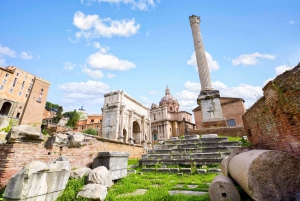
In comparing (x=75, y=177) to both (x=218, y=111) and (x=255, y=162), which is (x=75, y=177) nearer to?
(x=255, y=162)

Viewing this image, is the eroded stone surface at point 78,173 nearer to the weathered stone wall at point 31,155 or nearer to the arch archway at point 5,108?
the weathered stone wall at point 31,155

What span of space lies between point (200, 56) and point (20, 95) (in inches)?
1965

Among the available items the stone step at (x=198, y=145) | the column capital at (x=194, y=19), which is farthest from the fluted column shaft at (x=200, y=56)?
the stone step at (x=198, y=145)

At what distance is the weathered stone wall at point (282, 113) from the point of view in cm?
329

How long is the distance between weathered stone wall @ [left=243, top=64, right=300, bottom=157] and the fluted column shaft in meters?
8.79

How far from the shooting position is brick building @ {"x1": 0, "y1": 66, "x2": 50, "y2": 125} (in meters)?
35.1

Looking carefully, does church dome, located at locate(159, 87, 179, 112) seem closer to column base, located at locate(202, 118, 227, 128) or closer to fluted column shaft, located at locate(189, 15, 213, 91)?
fluted column shaft, located at locate(189, 15, 213, 91)

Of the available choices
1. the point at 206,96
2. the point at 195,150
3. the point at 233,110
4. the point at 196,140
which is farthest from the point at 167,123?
the point at 195,150

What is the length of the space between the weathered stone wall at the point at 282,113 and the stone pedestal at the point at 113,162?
487 centimetres

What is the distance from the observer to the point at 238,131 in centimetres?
991

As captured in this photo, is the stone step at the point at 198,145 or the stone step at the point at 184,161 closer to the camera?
Answer: the stone step at the point at 184,161

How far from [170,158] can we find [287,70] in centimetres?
594

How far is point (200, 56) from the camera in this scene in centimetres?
1475

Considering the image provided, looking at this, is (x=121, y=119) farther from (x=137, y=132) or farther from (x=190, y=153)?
(x=190, y=153)
